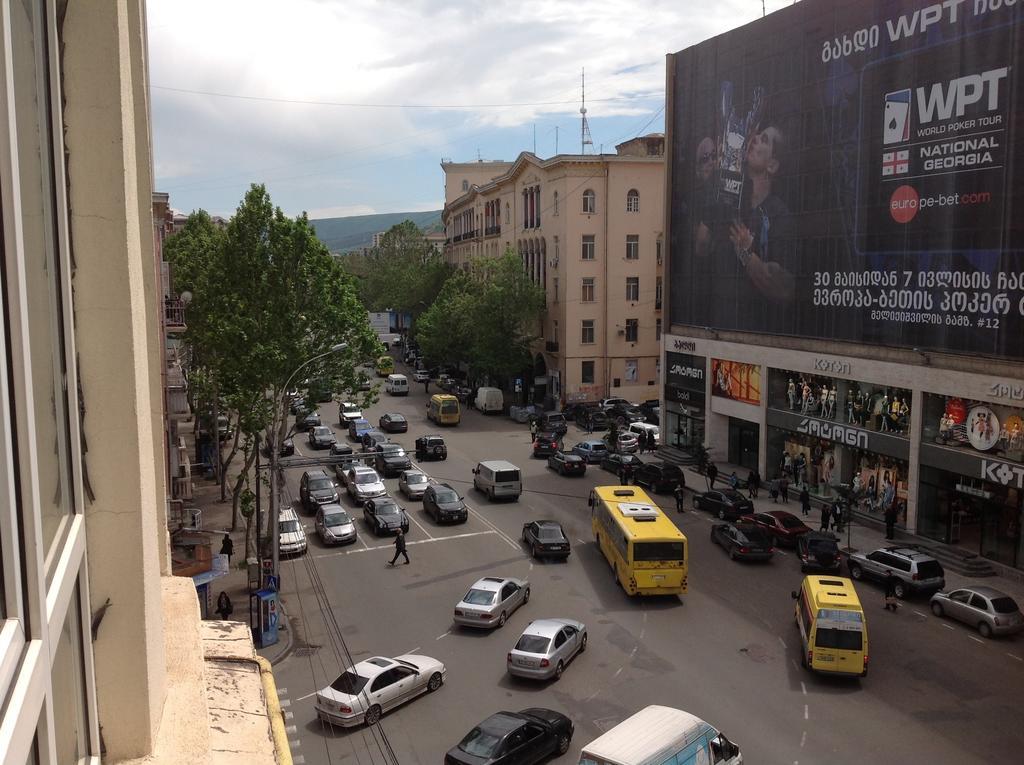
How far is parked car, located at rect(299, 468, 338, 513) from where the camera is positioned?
3775 centimetres

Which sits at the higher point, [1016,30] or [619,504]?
[1016,30]

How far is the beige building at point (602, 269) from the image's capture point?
6006 centimetres

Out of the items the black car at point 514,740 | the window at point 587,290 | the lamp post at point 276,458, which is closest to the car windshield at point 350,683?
the black car at point 514,740

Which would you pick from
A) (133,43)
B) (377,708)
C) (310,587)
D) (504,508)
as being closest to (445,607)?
(310,587)

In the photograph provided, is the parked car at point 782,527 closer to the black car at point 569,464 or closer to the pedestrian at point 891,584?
the pedestrian at point 891,584

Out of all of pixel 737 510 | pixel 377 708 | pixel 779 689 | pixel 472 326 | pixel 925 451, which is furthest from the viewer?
pixel 472 326

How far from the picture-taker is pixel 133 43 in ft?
12.8

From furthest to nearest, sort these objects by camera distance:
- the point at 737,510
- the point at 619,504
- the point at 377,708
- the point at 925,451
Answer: the point at 737,510, the point at 925,451, the point at 619,504, the point at 377,708

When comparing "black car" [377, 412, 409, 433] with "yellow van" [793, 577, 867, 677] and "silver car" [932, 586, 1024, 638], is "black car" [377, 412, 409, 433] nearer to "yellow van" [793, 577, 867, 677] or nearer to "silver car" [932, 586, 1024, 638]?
"silver car" [932, 586, 1024, 638]

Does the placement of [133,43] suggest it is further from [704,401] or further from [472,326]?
[472,326]

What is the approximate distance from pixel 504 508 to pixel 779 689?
18766 mm

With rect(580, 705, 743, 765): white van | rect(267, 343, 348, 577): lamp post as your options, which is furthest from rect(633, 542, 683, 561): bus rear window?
rect(267, 343, 348, 577): lamp post

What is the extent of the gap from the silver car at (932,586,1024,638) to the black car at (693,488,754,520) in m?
10.7

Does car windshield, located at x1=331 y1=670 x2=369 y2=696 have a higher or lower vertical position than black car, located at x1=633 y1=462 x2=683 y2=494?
higher
